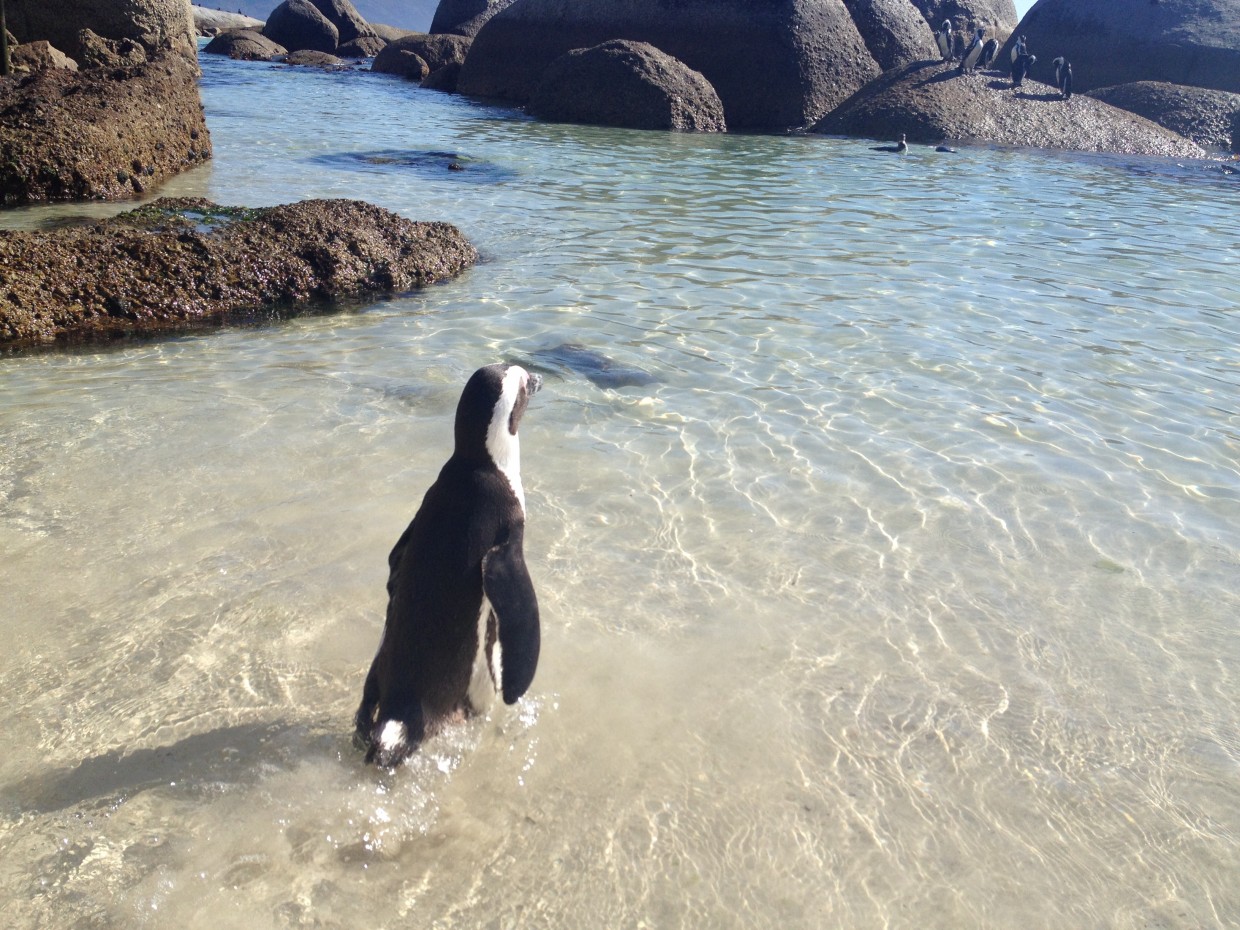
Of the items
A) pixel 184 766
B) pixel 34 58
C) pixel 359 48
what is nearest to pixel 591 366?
pixel 184 766

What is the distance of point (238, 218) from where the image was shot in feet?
26.7

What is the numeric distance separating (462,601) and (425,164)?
12.4m

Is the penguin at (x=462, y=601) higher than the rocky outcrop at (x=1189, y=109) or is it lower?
lower

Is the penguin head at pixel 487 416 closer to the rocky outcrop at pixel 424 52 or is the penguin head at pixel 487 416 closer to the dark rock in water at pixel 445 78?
the dark rock in water at pixel 445 78

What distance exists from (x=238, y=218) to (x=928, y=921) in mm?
7342

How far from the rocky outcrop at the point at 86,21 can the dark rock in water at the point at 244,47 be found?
1733 cm

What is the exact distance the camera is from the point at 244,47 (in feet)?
121

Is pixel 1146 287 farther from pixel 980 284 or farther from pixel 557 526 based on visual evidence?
pixel 557 526

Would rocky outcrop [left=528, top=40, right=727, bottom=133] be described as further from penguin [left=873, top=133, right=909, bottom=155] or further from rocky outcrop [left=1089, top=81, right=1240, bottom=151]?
rocky outcrop [left=1089, top=81, right=1240, bottom=151]

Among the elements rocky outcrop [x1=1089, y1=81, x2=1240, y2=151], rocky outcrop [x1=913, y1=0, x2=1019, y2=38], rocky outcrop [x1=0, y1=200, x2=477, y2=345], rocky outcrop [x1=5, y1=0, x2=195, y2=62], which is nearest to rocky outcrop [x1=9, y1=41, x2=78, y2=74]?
rocky outcrop [x1=5, y1=0, x2=195, y2=62]

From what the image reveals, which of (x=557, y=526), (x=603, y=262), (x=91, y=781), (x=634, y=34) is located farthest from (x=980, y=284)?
(x=634, y=34)

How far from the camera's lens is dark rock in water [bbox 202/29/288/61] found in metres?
36.6

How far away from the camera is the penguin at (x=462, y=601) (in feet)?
9.61

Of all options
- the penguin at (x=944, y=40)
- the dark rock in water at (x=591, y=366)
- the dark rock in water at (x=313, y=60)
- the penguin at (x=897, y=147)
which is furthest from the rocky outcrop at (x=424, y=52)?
the dark rock in water at (x=591, y=366)
